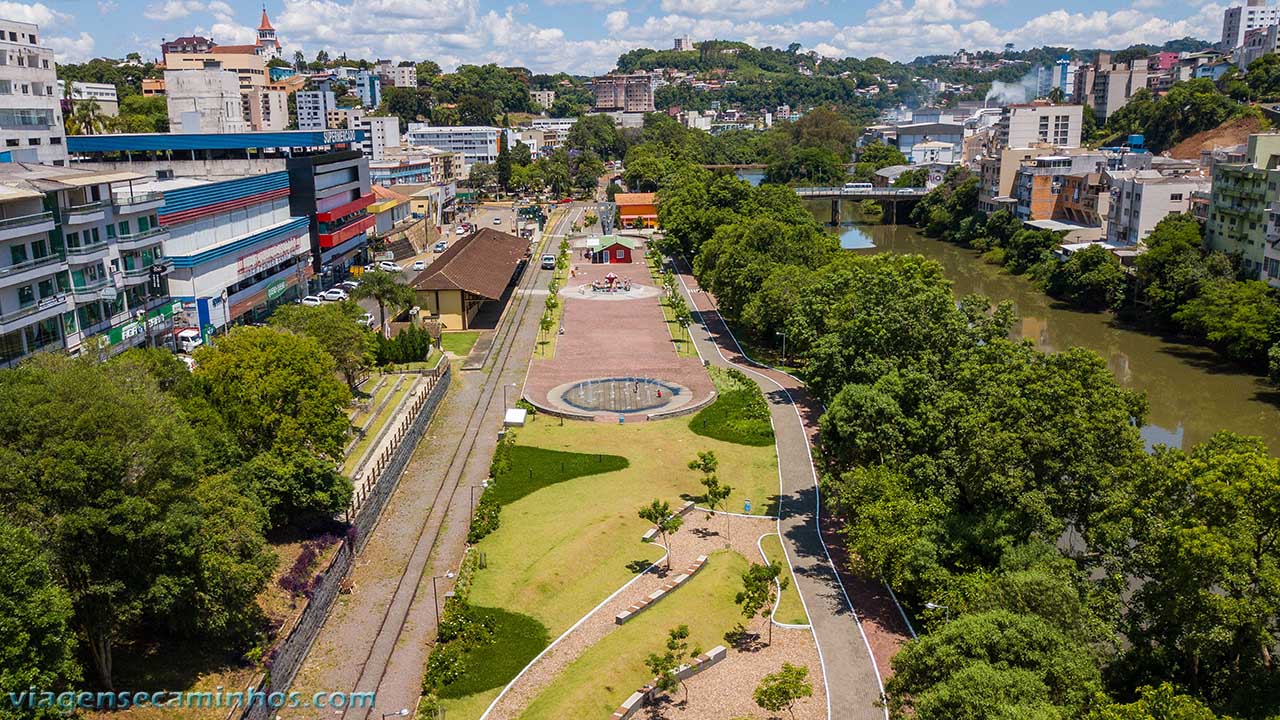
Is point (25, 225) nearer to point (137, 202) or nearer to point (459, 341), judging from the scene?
point (137, 202)

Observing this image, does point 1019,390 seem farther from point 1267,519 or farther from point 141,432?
point 141,432

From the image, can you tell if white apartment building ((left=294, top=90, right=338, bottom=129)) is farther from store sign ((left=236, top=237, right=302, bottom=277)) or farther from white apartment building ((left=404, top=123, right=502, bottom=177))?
store sign ((left=236, top=237, right=302, bottom=277))

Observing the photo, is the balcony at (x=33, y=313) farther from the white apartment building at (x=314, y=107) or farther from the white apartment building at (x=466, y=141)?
the white apartment building at (x=314, y=107)

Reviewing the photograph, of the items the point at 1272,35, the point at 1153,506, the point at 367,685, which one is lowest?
the point at 367,685

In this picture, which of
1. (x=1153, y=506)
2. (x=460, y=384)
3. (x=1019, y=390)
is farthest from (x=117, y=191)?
(x=1153, y=506)

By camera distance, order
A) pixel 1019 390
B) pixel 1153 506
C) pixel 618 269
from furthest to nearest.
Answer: pixel 618 269 < pixel 1019 390 < pixel 1153 506
